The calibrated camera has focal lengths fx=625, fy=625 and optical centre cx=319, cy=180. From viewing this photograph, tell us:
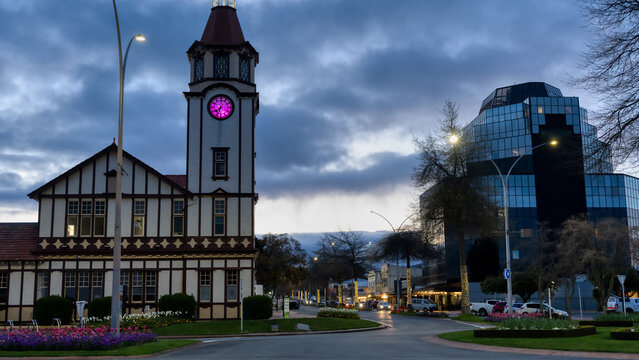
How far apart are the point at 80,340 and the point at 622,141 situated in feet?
58.2

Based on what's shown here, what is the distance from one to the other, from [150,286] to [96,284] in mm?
3497

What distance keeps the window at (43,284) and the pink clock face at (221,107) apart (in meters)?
15.6

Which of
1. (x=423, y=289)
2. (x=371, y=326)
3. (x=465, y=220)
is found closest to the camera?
(x=371, y=326)

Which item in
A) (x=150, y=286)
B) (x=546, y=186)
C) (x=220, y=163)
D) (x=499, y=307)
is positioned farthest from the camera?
(x=546, y=186)

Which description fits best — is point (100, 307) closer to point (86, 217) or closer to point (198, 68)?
point (86, 217)

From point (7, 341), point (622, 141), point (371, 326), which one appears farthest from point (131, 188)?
point (622, 141)

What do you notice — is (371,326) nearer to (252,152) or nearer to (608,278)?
(252,152)

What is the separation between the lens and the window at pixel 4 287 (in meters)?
40.8

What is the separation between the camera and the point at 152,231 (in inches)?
1681

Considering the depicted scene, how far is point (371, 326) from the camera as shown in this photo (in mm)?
37156

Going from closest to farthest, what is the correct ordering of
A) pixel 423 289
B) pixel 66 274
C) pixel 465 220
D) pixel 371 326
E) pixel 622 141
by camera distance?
pixel 622 141 → pixel 371 326 → pixel 66 274 → pixel 465 220 → pixel 423 289

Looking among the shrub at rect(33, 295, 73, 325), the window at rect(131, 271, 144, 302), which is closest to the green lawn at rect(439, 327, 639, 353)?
the window at rect(131, 271, 144, 302)

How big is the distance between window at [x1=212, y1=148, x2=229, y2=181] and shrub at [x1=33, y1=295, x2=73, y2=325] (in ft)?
41.7

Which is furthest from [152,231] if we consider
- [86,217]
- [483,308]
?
[483,308]
